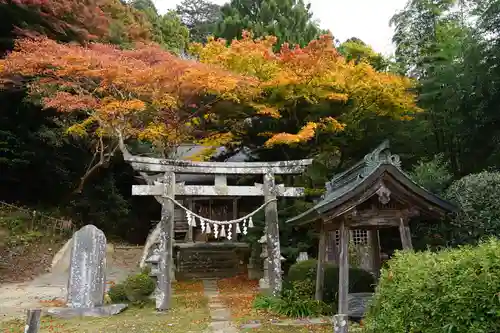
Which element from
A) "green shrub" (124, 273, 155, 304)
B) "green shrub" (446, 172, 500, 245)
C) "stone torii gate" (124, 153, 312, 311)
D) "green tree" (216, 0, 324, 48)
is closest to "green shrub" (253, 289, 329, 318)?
"stone torii gate" (124, 153, 312, 311)

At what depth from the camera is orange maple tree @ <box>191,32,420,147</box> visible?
14.7 m

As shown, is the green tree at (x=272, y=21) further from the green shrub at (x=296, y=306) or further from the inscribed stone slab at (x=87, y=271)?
the green shrub at (x=296, y=306)

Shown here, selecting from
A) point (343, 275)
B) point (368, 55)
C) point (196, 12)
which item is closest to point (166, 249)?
point (343, 275)

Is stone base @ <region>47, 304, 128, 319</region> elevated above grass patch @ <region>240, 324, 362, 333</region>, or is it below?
above

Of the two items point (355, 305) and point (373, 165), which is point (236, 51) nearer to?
point (373, 165)

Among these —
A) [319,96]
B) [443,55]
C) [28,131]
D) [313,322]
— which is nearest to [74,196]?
[28,131]

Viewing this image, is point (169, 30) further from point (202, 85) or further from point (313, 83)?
point (313, 83)

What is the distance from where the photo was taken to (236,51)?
50.0 ft

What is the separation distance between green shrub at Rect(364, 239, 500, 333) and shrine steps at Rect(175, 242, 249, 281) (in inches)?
525

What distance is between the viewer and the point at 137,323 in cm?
941

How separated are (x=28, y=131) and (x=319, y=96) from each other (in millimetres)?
14477

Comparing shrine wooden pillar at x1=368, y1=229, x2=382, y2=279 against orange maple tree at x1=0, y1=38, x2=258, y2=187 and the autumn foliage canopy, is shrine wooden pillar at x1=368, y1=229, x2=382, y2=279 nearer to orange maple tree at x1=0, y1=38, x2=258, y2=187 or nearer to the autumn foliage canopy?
the autumn foliage canopy

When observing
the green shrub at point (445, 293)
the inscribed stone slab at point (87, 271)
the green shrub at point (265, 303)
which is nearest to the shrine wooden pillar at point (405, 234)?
the green shrub at point (445, 293)

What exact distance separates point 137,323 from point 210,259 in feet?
30.9
